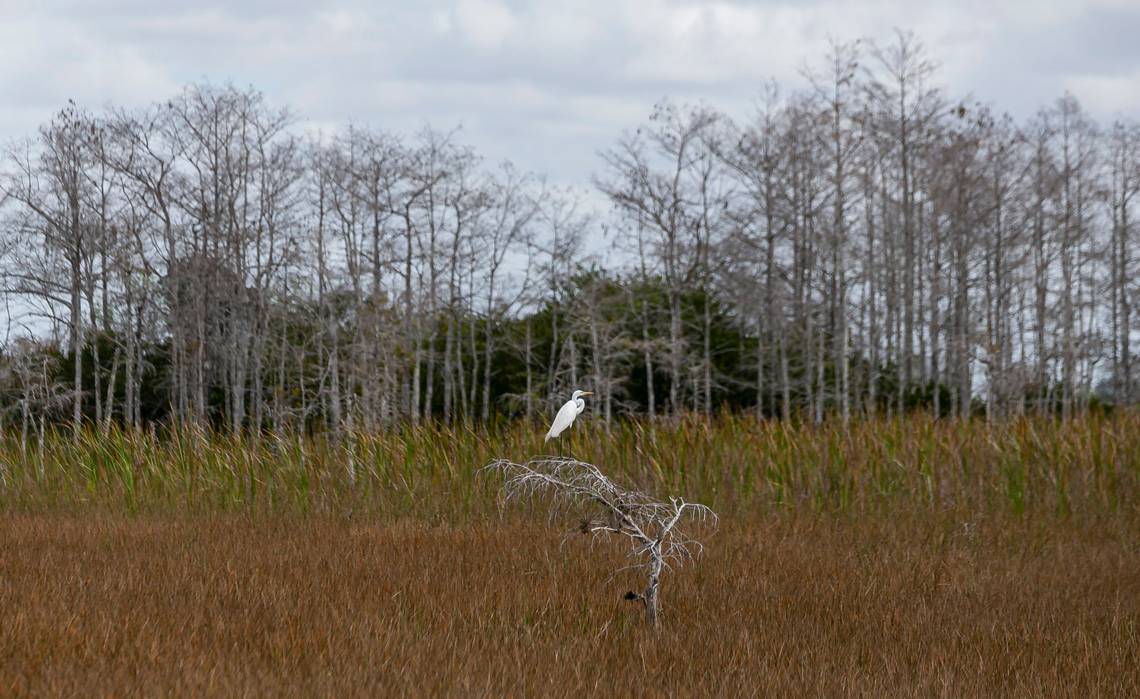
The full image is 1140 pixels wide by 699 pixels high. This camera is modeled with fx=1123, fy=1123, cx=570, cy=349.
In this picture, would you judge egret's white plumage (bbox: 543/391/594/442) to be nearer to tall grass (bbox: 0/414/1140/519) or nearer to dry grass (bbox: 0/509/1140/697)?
dry grass (bbox: 0/509/1140/697)

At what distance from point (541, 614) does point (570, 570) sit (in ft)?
5.21

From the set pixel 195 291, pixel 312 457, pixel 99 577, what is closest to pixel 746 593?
pixel 99 577

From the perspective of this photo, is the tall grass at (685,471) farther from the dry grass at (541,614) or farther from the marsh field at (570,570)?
the dry grass at (541,614)

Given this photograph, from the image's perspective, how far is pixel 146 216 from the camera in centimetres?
2891

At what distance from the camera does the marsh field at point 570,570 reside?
504cm

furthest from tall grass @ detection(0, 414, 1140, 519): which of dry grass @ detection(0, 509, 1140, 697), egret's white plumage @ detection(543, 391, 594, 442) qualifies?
egret's white plumage @ detection(543, 391, 594, 442)

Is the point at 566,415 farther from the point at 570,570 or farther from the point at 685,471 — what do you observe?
A: the point at 685,471

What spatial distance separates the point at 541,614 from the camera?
20.4 feet

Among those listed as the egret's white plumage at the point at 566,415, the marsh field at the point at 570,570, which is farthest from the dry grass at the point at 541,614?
the egret's white plumage at the point at 566,415

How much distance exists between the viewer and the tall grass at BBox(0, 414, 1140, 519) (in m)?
11.8

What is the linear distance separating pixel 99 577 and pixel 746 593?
4107 mm

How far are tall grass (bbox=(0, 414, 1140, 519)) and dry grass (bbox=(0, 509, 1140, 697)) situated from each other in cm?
174

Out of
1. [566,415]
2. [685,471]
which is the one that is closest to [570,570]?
[566,415]

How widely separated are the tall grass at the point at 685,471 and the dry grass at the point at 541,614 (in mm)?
1739
